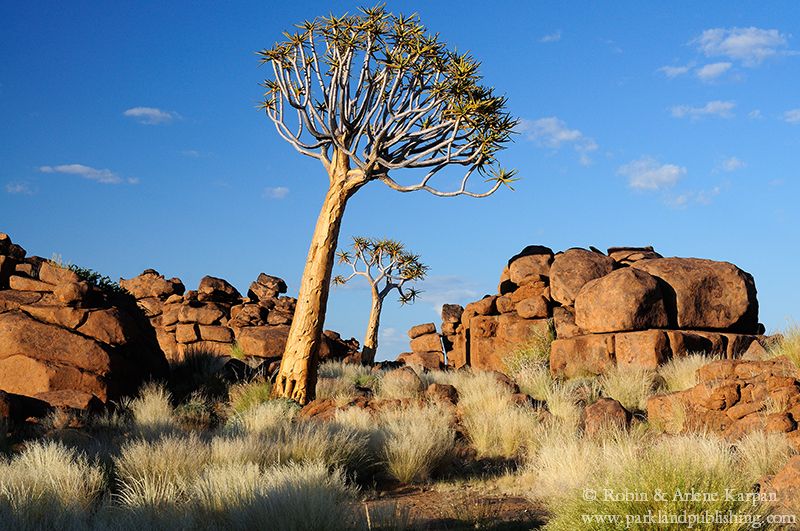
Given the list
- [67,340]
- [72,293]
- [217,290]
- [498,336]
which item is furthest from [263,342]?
[67,340]

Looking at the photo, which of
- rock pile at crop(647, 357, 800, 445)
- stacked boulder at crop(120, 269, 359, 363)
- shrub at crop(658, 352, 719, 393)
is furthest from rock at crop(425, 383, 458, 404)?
stacked boulder at crop(120, 269, 359, 363)

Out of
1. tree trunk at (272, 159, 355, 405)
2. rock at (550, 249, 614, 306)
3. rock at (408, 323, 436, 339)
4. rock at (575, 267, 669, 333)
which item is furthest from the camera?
rock at (408, 323, 436, 339)

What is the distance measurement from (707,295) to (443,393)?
8.97 m

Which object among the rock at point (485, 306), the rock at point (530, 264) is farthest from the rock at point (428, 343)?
the rock at point (530, 264)

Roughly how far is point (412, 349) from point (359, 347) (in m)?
2.80

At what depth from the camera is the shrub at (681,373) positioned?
1518 cm

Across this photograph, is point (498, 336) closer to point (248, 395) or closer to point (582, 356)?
point (582, 356)

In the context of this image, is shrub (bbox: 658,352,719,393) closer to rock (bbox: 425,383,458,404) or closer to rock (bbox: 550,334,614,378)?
rock (bbox: 550,334,614,378)

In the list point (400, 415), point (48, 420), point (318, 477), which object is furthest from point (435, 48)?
point (318, 477)

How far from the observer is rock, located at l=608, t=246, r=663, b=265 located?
23391 millimetres

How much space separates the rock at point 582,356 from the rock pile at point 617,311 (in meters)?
0.02

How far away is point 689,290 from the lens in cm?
1980

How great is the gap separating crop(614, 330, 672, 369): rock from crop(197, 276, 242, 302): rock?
15.3 m

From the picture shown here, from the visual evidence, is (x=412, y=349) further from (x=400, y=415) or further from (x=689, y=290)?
(x=400, y=415)
